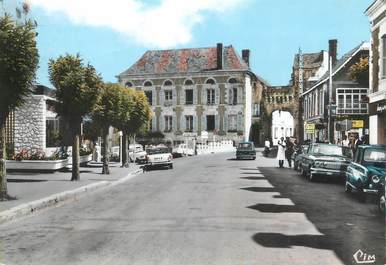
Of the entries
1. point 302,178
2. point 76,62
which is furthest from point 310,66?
point 76,62

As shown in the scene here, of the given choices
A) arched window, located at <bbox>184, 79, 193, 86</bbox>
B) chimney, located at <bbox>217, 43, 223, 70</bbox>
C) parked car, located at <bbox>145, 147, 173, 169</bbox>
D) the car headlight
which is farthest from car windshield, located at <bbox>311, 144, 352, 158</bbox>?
arched window, located at <bbox>184, 79, 193, 86</bbox>

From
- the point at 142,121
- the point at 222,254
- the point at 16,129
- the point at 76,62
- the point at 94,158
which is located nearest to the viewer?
the point at 222,254

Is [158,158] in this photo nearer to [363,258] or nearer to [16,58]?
[16,58]

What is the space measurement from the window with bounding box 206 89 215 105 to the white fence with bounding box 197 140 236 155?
23.4 feet

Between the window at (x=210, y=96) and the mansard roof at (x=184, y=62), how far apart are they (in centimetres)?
303

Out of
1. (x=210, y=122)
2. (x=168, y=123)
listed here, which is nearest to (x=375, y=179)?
(x=210, y=122)

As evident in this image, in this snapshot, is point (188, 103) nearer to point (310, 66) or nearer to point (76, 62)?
point (310, 66)

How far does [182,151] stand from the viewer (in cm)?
5591

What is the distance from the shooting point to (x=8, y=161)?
25953 mm

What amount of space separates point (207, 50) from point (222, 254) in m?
70.8

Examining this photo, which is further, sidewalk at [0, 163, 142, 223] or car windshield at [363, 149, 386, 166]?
car windshield at [363, 149, 386, 166]

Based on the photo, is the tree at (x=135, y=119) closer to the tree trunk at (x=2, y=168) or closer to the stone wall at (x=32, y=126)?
the stone wall at (x=32, y=126)

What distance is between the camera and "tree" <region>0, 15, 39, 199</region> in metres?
13.0

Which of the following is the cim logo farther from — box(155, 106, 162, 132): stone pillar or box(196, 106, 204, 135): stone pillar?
box(155, 106, 162, 132): stone pillar
